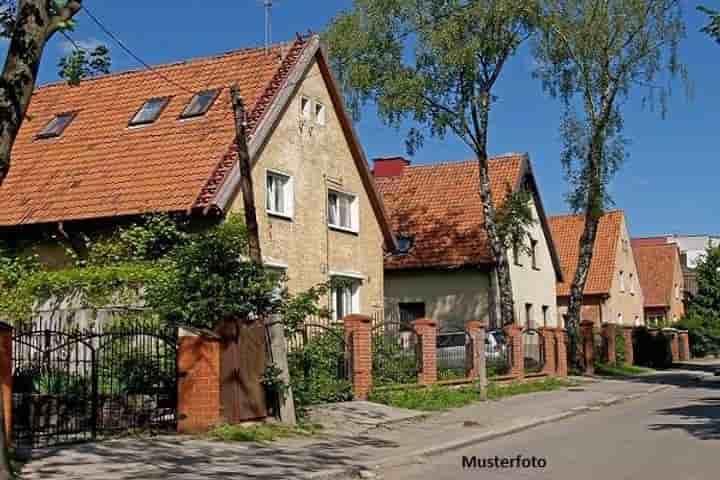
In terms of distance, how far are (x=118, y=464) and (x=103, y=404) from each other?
3.35 metres

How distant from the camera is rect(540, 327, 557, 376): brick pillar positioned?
97.9 ft

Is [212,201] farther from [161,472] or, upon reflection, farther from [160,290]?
[161,472]

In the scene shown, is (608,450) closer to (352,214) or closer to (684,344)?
(352,214)

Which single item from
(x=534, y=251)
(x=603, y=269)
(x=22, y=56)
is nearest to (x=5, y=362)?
(x=22, y=56)

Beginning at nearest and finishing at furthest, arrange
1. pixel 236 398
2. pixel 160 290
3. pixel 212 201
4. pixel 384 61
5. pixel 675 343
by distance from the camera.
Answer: pixel 236 398, pixel 160 290, pixel 212 201, pixel 384 61, pixel 675 343

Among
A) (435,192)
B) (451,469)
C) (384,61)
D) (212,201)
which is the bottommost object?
(451,469)

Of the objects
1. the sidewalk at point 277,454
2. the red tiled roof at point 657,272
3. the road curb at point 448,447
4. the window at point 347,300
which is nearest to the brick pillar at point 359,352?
the sidewalk at point 277,454

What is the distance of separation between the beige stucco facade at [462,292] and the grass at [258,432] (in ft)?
60.6

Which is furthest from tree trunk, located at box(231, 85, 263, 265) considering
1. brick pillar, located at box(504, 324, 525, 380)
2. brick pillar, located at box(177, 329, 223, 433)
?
brick pillar, located at box(504, 324, 525, 380)

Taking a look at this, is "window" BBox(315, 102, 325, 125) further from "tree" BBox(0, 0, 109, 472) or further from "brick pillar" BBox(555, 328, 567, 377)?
"tree" BBox(0, 0, 109, 472)

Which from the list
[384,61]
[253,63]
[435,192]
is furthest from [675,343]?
[253,63]

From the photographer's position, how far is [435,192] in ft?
131

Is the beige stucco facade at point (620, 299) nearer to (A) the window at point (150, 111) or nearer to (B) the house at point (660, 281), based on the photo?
(B) the house at point (660, 281)

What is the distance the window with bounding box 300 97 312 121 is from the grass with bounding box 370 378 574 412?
7836 millimetres
